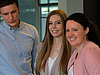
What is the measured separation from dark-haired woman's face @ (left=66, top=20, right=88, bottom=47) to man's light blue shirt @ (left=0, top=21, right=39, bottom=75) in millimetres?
668

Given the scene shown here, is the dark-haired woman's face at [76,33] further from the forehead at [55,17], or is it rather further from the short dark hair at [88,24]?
the forehead at [55,17]

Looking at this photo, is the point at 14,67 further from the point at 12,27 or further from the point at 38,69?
the point at 12,27

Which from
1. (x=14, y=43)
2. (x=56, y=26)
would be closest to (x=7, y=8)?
(x=14, y=43)

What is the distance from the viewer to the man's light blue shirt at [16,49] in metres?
1.83

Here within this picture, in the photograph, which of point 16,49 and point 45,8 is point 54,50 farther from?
point 45,8

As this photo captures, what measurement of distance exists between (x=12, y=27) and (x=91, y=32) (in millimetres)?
840

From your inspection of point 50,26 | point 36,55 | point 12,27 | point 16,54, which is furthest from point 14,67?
point 50,26

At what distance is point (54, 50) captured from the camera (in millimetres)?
1857

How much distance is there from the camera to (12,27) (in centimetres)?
190

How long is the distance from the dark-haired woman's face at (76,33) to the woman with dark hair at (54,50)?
0.34m

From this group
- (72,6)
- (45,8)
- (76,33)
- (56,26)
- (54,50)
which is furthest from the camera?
(45,8)

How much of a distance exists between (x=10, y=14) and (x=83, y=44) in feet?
2.55

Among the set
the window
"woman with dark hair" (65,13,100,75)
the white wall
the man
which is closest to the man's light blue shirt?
the man

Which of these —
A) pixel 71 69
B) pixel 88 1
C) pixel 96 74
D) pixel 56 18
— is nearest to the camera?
pixel 96 74
